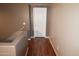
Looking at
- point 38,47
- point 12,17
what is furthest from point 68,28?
point 12,17

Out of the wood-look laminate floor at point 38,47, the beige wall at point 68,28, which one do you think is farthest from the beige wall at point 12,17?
the beige wall at point 68,28

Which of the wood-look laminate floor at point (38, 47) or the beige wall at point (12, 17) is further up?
the beige wall at point (12, 17)

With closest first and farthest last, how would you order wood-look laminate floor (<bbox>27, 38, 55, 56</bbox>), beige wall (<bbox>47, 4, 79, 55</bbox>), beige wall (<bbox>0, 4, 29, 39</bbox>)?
beige wall (<bbox>47, 4, 79, 55</bbox>)
beige wall (<bbox>0, 4, 29, 39</bbox>)
wood-look laminate floor (<bbox>27, 38, 55, 56</bbox>)

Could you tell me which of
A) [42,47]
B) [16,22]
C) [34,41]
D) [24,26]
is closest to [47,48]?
[42,47]

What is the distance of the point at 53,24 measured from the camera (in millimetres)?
3496

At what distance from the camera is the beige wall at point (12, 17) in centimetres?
234

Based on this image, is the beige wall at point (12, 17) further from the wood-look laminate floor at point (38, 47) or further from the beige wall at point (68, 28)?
the beige wall at point (68, 28)

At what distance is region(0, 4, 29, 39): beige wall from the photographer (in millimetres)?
2338

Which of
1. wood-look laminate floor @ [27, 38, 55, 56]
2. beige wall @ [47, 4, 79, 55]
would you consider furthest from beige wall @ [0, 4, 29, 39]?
beige wall @ [47, 4, 79, 55]

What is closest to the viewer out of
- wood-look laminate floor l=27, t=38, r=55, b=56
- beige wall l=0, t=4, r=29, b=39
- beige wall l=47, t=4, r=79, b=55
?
beige wall l=47, t=4, r=79, b=55

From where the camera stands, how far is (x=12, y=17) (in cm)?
Result: 252

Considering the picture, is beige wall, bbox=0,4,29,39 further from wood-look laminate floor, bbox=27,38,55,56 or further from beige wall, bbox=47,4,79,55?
beige wall, bbox=47,4,79,55

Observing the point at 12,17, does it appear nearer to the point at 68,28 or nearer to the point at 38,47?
the point at 38,47

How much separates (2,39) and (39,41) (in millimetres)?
982
